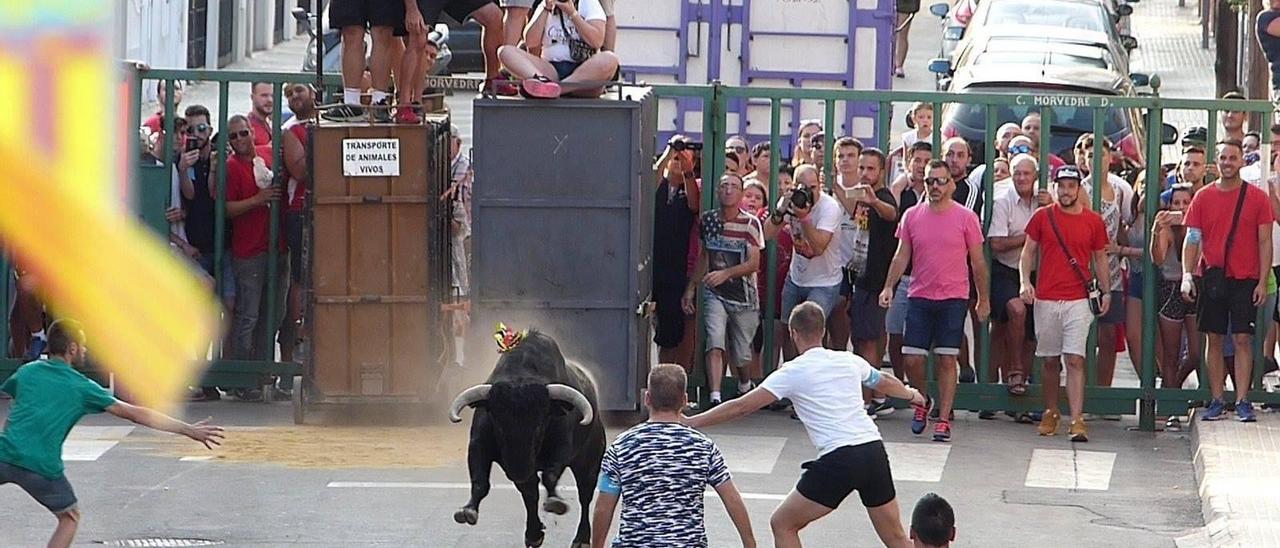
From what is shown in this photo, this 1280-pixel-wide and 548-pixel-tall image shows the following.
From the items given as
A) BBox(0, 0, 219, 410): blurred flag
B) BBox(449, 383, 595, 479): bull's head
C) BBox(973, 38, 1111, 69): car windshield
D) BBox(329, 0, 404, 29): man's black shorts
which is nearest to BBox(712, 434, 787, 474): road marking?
BBox(449, 383, 595, 479): bull's head

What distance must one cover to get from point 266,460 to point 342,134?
7.87 feet

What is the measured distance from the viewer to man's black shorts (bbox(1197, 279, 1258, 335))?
1517 centimetres

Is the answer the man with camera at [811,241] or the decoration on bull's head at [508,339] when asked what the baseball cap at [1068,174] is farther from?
the decoration on bull's head at [508,339]

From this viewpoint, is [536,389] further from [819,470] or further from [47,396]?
[47,396]

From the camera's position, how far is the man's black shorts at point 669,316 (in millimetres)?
15852

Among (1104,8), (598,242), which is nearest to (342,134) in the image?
(598,242)

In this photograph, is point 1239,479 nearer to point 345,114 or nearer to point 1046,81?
point 345,114

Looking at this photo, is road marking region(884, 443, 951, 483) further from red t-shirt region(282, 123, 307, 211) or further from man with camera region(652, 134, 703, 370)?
red t-shirt region(282, 123, 307, 211)

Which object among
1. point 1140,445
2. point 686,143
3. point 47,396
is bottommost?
point 1140,445

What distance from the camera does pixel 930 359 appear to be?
16.1m

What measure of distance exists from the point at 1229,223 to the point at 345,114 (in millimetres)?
5934

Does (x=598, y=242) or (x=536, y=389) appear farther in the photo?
(x=598, y=242)

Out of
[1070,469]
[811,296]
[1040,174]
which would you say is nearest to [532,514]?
[1070,469]

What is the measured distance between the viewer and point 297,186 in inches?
626
